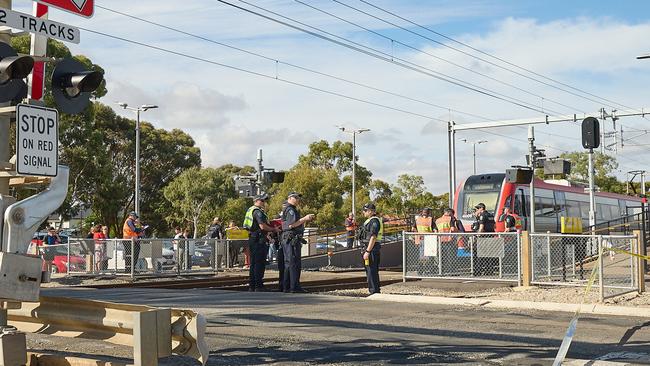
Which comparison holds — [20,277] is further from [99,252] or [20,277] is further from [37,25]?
[99,252]

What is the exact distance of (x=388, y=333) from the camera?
912cm

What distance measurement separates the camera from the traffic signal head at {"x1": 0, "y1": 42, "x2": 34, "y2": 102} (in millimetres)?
6559

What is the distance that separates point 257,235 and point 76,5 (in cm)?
792

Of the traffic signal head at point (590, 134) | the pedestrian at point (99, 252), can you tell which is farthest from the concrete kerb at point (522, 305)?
the pedestrian at point (99, 252)

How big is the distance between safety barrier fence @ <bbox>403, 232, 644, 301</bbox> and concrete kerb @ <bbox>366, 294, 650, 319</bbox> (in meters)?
0.81

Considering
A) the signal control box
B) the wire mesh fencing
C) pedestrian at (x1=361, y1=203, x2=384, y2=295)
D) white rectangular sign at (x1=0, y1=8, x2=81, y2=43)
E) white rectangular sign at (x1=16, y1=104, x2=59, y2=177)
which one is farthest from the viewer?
the wire mesh fencing

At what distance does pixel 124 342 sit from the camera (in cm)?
604

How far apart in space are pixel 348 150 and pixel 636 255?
4939 centimetres

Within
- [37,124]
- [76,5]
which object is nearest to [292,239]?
[76,5]

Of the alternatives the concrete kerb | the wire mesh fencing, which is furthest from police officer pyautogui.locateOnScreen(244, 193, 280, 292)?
the wire mesh fencing

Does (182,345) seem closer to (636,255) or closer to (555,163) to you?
(636,255)

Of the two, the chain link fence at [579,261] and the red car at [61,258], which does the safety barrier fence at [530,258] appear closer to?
the chain link fence at [579,261]

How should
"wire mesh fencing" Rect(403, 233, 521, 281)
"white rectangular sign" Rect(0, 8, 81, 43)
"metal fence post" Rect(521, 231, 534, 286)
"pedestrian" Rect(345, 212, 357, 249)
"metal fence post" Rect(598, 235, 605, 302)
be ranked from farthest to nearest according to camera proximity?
1. "pedestrian" Rect(345, 212, 357, 249)
2. "wire mesh fencing" Rect(403, 233, 521, 281)
3. "metal fence post" Rect(521, 231, 534, 286)
4. "metal fence post" Rect(598, 235, 605, 302)
5. "white rectangular sign" Rect(0, 8, 81, 43)

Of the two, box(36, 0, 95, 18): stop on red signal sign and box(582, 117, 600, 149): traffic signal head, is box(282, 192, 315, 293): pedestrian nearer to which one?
box(36, 0, 95, 18): stop on red signal sign
